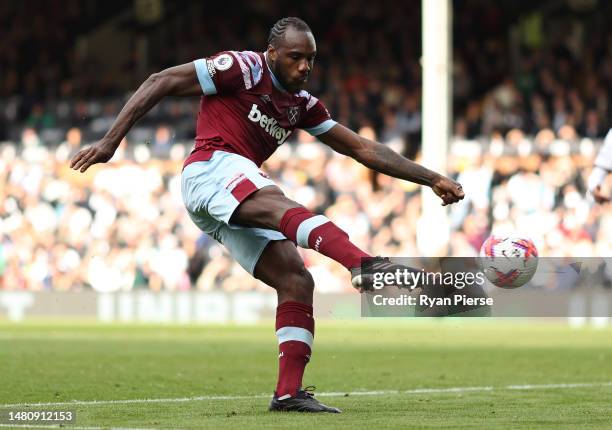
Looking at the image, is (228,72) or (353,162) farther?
(353,162)

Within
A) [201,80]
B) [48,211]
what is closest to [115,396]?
[201,80]

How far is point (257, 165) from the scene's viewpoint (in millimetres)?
8531

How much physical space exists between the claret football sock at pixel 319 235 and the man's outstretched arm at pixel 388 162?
3.05 ft

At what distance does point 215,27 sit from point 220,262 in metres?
10.6

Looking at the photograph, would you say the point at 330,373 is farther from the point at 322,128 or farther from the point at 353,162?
the point at 353,162

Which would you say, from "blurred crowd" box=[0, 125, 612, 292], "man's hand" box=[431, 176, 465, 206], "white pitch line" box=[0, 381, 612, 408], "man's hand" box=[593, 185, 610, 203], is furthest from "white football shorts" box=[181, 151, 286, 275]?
"blurred crowd" box=[0, 125, 612, 292]

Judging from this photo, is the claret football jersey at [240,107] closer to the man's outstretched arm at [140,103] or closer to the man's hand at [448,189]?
the man's outstretched arm at [140,103]

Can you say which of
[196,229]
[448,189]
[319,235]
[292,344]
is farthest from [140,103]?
[196,229]

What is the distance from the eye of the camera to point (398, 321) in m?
23.5

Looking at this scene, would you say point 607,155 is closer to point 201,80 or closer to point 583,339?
point 201,80

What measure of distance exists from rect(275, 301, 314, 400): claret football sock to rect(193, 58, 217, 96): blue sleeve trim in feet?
4.30

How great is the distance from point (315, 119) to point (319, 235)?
1339mm

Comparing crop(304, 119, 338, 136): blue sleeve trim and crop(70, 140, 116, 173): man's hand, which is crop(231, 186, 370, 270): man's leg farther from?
crop(304, 119, 338, 136): blue sleeve trim

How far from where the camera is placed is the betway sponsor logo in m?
8.45
